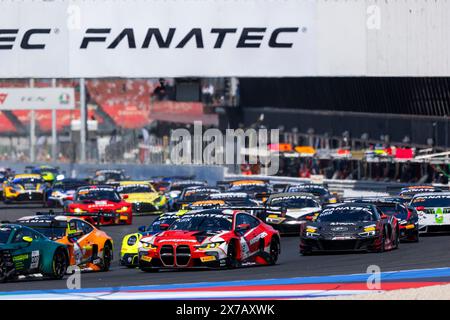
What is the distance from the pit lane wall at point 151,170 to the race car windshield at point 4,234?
1556 inches

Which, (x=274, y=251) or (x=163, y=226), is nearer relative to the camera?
(x=274, y=251)

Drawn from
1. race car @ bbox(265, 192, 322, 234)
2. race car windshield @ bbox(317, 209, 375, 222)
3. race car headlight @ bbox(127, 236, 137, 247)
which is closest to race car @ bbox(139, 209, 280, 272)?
race car headlight @ bbox(127, 236, 137, 247)

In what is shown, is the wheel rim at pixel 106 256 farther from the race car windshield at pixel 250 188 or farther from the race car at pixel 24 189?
the race car at pixel 24 189

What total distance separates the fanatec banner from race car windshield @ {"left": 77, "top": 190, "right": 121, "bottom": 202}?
3.76m

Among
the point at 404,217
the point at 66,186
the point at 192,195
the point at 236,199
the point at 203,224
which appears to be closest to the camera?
the point at 203,224

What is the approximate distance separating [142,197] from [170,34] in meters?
7.48

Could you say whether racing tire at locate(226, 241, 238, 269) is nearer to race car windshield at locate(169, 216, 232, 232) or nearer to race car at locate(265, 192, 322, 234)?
race car windshield at locate(169, 216, 232, 232)

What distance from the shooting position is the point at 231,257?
78.2 feet

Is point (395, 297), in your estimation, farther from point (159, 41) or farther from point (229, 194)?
point (159, 41)

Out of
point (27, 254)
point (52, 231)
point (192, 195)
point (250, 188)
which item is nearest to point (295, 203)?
point (192, 195)

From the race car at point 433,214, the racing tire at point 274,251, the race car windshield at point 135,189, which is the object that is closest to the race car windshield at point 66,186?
the race car windshield at point 135,189

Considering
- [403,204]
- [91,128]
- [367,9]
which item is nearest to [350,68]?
[367,9]

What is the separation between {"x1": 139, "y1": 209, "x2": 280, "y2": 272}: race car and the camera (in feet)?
76.9

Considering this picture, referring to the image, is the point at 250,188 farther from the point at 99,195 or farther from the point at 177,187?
the point at 99,195
